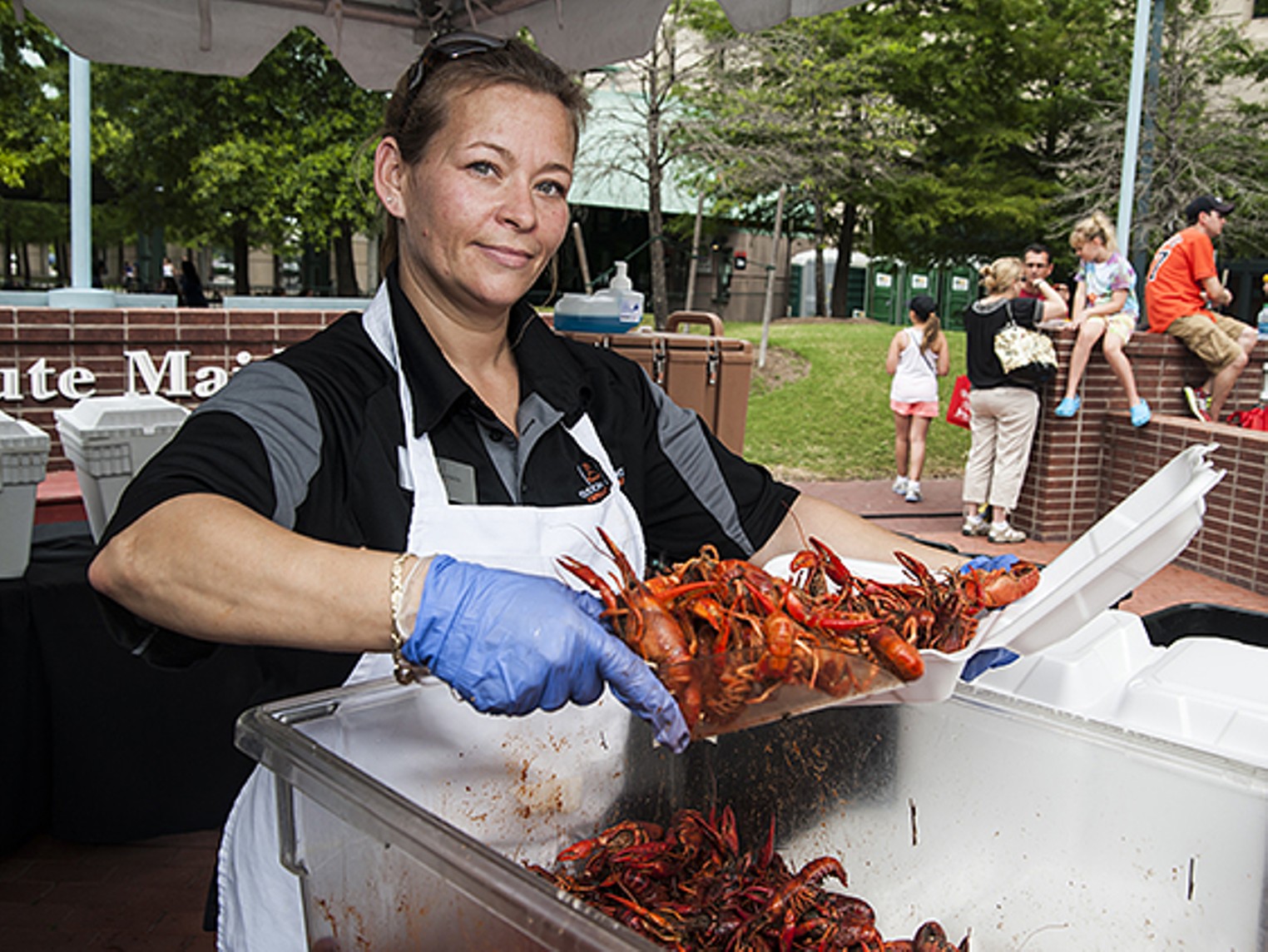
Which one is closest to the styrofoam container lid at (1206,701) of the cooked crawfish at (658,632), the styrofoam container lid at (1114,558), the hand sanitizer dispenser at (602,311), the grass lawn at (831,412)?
the styrofoam container lid at (1114,558)

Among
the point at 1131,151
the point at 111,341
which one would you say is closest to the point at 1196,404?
the point at 1131,151

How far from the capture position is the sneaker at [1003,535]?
8430 millimetres

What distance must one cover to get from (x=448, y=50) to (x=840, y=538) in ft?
4.30

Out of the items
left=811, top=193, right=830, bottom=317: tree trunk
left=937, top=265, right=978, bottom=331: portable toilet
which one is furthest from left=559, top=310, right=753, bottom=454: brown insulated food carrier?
left=937, top=265, right=978, bottom=331: portable toilet

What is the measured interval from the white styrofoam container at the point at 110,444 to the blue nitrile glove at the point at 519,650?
2629mm

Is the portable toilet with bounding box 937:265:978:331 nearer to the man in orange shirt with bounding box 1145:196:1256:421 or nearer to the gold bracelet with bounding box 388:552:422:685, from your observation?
the man in orange shirt with bounding box 1145:196:1256:421

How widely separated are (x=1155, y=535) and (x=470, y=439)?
121 centimetres

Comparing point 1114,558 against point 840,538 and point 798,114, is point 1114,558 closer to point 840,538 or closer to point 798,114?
point 840,538

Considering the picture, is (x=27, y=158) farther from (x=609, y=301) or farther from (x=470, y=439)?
(x=470, y=439)

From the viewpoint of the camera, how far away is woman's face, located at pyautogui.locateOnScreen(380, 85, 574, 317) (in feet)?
6.31

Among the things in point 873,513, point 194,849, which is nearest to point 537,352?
point 194,849

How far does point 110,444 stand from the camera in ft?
11.8

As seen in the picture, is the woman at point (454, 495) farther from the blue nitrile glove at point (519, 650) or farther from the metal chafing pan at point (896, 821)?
the metal chafing pan at point (896, 821)

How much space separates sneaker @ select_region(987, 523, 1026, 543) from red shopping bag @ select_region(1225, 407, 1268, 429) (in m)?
2.02
